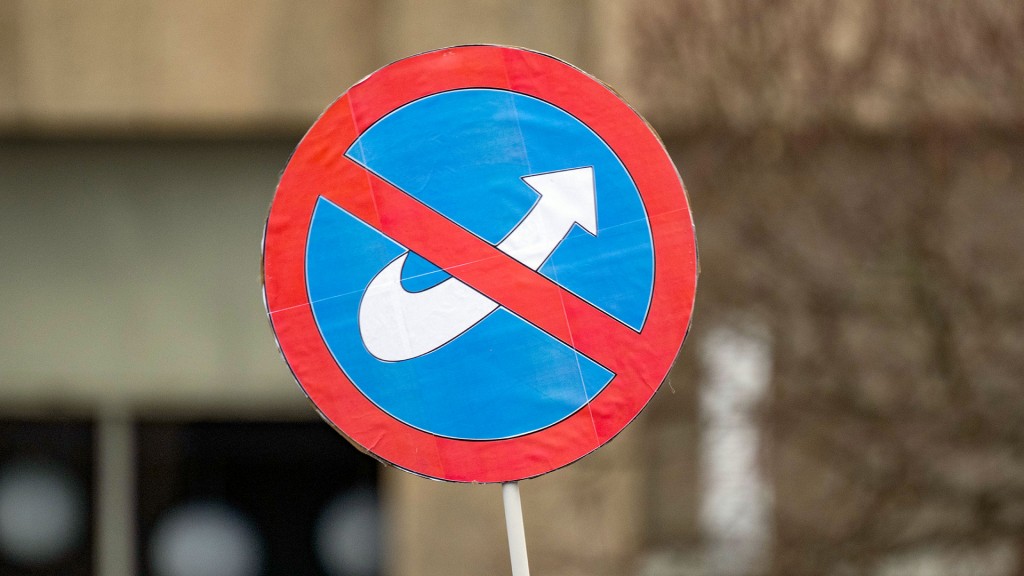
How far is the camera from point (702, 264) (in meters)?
5.16

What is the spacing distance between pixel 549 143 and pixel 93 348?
452cm

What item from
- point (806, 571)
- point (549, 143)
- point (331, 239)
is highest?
point (549, 143)

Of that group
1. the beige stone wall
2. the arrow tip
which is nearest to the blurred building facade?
the beige stone wall

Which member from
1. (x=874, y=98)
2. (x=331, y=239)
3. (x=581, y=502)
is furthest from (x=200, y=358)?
(x=331, y=239)

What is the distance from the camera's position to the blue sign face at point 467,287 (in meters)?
2.21

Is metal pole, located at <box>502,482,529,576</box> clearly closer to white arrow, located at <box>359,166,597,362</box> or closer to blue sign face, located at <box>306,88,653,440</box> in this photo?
blue sign face, located at <box>306,88,653,440</box>

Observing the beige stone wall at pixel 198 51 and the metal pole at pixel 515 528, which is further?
the beige stone wall at pixel 198 51

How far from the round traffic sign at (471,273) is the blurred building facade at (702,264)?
2681 millimetres

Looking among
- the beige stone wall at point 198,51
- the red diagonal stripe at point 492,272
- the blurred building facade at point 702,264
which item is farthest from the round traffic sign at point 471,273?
the beige stone wall at point 198,51

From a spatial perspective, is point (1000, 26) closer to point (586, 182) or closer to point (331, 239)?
point (586, 182)

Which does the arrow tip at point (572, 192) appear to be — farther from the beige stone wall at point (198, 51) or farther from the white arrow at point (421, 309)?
the beige stone wall at point (198, 51)

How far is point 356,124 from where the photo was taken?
89.0 inches

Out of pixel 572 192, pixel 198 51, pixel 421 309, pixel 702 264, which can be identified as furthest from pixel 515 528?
pixel 198 51

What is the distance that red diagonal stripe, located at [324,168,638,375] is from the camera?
221 cm
